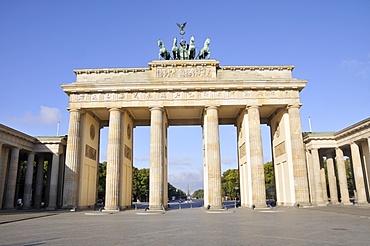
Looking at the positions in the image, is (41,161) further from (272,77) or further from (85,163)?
(272,77)

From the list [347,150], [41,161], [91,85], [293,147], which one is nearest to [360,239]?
[293,147]

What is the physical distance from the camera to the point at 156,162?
32.7 m

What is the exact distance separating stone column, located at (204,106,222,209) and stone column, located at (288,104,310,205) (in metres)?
8.41

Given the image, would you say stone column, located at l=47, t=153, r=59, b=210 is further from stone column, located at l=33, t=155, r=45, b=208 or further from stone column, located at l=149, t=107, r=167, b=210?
stone column, located at l=149, t=107, r=167, b=210

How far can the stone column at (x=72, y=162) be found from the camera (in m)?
32.5

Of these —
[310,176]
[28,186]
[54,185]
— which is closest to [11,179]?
[28,186]

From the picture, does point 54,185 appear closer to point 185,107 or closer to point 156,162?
point 156,162

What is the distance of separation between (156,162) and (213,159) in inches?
246

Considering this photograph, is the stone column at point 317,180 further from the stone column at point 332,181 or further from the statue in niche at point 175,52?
the statue in niche at point 175,52

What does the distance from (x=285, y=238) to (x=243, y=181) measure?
2877 cm

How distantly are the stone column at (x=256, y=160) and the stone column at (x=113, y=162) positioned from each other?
14.9 meters

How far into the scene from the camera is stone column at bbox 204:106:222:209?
105 ft

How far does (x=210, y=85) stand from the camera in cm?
3431

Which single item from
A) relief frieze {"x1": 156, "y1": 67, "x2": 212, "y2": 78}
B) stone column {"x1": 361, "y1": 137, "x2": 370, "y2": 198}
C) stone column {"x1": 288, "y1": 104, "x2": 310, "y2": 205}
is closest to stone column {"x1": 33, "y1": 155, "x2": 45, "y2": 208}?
relief frieze {"x1": 156, "y1": 67, "x2": 212, "y2": 78}
